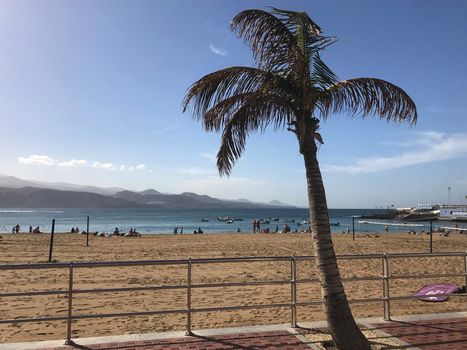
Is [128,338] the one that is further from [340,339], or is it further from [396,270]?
[396,270]

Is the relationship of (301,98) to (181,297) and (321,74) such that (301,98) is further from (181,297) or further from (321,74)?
(181,297)

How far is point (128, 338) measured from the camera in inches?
235

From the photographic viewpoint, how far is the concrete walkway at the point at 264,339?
18.5ft

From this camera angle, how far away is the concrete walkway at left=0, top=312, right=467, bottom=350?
18.5 ft

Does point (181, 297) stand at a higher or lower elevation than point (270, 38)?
lower

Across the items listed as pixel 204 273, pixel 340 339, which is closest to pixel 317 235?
pixel 340 339

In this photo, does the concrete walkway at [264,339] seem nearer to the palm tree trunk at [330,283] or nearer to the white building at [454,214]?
the palm tree trunk at [330,283]

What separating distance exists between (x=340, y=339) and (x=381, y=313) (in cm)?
400

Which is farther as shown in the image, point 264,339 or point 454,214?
point 454,214

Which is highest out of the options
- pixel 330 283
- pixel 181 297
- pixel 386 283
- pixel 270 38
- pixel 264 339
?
pixel 270 38

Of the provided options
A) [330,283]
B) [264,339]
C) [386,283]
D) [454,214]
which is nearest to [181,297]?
[264,339]

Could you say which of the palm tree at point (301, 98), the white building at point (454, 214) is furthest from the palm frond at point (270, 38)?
the white building at point (454, 214)

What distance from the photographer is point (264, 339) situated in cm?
598

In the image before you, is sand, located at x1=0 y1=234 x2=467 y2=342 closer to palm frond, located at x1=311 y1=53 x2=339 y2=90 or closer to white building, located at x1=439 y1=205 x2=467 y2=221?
palm frond, located at x1=311 y1=53 x2=339 y2=90
